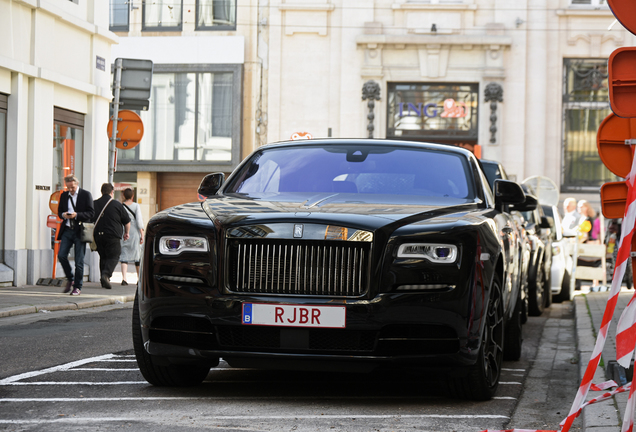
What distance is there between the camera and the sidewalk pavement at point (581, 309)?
17.4ft

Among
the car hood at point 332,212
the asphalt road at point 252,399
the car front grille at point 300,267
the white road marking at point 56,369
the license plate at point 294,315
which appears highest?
the car hood at point 332,212

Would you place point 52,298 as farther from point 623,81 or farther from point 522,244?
point 623,81

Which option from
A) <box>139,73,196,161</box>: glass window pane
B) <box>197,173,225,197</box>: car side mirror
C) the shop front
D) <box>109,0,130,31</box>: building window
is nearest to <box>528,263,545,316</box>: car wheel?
<box>197,173,225,197</box>: car side mirror

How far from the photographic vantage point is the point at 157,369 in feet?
20.2

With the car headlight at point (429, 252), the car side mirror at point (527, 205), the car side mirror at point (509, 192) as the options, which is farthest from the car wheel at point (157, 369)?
the car side mirror at point (527, 205)

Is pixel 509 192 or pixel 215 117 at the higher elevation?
pixel 215 117

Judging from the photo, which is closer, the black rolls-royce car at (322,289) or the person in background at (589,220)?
the black rolls-royce car at (322,289)

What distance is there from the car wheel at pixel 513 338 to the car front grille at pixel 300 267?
2.98 meters

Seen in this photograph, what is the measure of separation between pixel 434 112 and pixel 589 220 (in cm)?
1010

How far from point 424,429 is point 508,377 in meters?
2.49

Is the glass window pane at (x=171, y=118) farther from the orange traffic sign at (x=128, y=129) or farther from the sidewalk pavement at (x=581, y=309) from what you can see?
the orange traffic sign at (x=128, y=129)

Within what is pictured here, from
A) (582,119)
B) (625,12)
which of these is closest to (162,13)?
(582,119)

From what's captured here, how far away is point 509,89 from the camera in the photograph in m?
30.7

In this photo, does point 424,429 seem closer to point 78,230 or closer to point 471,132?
point 78,230
